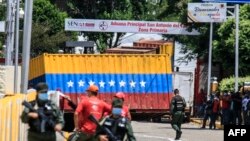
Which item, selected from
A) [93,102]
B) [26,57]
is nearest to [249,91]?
[26,57]

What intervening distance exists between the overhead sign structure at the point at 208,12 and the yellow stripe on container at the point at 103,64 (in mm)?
12223

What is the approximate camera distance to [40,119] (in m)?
13.3

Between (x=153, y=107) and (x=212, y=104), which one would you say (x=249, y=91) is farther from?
(x=153, y=107)

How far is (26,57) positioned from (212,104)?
15.3 metres

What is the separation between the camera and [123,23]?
59.5 m

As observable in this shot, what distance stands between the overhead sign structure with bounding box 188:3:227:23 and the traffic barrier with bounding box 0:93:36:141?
87.4ft

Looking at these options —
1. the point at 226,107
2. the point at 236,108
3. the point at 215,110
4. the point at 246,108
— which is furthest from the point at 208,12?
the point at 246,108

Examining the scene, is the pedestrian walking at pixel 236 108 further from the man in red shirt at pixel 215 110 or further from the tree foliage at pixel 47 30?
the tree foliage at pixel 47 30

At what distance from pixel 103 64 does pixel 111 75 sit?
53 cm

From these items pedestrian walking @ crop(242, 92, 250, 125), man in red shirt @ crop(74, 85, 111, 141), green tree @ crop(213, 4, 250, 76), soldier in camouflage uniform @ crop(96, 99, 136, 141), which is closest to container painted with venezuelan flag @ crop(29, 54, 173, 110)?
pedestrian walking @ crop(242, 92, 250, 125)

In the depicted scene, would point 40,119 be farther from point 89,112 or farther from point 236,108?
point 236,108

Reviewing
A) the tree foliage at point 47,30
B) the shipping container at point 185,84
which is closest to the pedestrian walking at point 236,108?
the shipping container at point 185,84

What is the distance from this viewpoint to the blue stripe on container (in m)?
32.2

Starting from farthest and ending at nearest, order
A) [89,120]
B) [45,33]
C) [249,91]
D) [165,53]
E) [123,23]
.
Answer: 1. [45,33]
2. [123,23]
3. [249,91]
4. [165,53]
5. [89,120]
